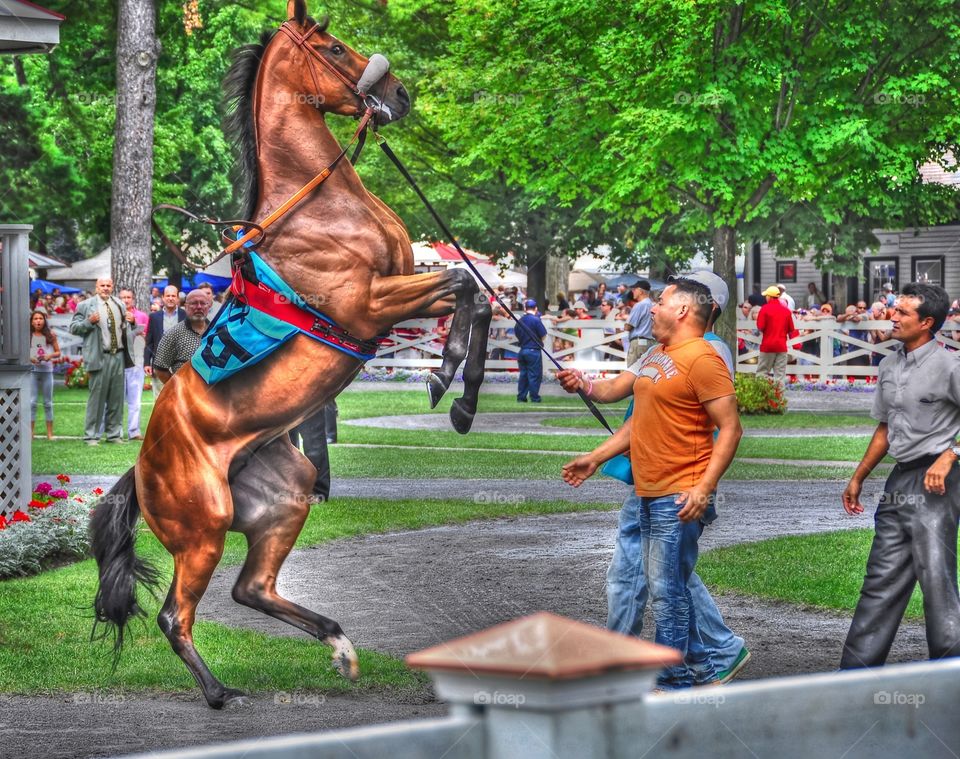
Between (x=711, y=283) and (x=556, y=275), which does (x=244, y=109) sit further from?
(x=556, y=275)

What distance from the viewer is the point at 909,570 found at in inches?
255

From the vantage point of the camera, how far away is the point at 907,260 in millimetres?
43219

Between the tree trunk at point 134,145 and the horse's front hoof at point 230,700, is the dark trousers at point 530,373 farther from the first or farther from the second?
the horse's front hoof at point 230,700

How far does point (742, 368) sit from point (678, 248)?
9.11 meters

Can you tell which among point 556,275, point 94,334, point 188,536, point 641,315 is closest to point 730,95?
point 641,315

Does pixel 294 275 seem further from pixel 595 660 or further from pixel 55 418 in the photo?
pixel 55 418

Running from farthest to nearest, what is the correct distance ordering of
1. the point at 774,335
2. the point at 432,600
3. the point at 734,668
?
the point at 774,335
the point at 432,600
the point at 734,668

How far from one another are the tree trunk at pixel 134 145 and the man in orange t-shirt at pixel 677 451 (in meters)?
16.3

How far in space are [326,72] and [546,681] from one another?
479 cm

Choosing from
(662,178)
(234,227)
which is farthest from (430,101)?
(234,227)

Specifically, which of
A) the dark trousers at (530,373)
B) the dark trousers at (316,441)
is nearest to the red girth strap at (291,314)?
the dark trousers at (316,441)

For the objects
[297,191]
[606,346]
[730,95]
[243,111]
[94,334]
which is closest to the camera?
[297,191]

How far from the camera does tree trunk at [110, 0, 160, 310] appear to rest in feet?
68.9

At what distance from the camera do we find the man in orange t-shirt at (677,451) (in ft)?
19.9
